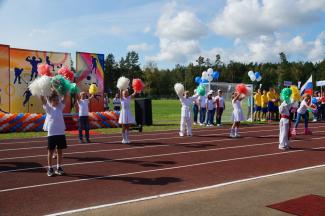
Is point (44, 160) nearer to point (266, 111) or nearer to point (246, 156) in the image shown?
point (246, 156)

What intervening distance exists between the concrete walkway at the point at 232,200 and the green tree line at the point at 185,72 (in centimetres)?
8486

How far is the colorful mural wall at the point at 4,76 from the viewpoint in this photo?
61.9ft

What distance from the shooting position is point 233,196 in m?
6.24

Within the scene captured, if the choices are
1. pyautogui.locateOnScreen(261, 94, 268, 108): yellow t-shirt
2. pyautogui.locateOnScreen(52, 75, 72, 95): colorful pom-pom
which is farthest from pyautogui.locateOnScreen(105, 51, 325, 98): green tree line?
pyautogui.locateOnScreen(52, 75, 72, 95): colorful pom-pom

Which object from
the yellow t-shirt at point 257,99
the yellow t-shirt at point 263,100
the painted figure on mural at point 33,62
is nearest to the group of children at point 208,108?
the yellow t-shirt at point 257,99

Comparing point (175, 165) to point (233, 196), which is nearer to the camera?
point (233, 196)

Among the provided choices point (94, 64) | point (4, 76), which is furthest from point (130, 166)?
point (94, 64)

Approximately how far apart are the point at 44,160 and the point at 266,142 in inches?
308

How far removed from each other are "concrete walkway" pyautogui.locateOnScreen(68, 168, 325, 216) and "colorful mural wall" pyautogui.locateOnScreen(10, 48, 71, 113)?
15.7m

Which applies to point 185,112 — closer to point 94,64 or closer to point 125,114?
point 125,114

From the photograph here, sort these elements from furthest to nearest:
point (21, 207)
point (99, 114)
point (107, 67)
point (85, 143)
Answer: point (107, 67) < point (99, 114) < point (85, 143) < point (21, 207)

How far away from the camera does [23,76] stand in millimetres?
20031

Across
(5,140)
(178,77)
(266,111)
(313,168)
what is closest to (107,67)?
(178,77)

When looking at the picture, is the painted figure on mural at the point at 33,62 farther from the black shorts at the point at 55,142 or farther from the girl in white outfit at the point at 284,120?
the girl in white outfit at the point at 284,120
